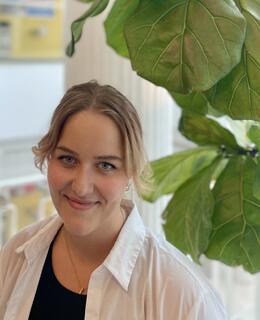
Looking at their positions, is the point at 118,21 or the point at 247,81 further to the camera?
the point at 118,21

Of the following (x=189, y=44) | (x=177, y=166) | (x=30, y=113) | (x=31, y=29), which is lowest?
(x=30, y=113)

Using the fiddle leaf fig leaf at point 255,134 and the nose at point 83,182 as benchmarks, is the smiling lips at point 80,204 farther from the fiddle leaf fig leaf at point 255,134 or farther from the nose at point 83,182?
the fiddle leaf fig leaf at point 255,134

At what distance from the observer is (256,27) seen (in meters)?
0.86

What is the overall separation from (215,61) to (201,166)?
1.44ft

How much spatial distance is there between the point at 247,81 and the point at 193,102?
0.56 ft

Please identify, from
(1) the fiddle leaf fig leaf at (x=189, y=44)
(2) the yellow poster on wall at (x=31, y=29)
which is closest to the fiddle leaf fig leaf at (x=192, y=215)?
(1) the fiddle leaf fig leaf at (x=189, y=44)

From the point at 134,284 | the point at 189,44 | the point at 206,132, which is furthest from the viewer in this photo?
the point at 206,132

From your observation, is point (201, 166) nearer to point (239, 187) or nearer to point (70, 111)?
point (239, 187)

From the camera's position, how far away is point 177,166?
47.6 inches

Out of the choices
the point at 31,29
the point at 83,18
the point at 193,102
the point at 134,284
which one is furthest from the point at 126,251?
the point at 31,29

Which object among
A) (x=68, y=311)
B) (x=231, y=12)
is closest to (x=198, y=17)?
(x=231, y=12)

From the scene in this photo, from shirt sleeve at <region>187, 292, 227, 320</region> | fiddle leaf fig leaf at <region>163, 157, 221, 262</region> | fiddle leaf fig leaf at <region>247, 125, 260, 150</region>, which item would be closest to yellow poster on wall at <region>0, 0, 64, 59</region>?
fiddle leaf fig leaf at <region>163, 157, 221, 262</region>

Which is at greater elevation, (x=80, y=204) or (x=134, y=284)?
(x=80, y=204)

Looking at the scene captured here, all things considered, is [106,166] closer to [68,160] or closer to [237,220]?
[68,160]
